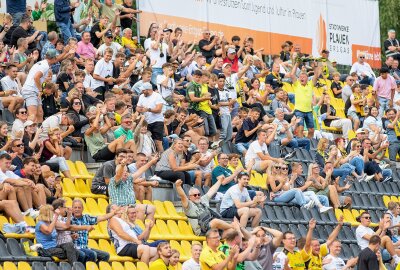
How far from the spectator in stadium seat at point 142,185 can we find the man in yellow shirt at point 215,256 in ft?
8.45

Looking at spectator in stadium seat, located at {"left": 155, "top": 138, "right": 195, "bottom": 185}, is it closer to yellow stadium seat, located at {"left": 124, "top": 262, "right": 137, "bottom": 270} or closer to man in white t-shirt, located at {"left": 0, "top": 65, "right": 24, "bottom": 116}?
man in white t-shirt, located at {"left": 0, "top": 65, "right": 24, "bottom": 116}

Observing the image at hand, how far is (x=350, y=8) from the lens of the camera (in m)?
34.2

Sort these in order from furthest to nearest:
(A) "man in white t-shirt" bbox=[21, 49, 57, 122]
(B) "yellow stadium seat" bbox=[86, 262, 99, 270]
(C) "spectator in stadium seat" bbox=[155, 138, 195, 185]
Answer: (C) "spectator in stadium seat" bbox=[155, 138, 195, 185]
(A) "man in white t-shirt" bbox=[21, 49, 57, 122]
(B) "yellow stadium seat" bbox=[86, 262, 99, 270]

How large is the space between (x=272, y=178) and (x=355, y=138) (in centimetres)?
448

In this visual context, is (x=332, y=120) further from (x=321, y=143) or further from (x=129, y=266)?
(x=129, y=266)

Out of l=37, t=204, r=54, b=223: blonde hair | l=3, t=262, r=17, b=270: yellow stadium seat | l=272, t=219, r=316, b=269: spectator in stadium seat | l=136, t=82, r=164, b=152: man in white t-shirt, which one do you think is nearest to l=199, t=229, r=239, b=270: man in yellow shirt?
l=37, t=204, r=54, b=223: blonde hair

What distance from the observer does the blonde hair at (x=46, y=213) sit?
16.4 meters

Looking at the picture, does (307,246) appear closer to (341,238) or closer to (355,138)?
(341,238)

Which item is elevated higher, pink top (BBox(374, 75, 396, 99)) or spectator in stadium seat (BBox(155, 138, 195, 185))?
pink top (BBox(374, 75, 396, 99))

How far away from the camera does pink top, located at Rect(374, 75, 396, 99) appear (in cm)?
2964

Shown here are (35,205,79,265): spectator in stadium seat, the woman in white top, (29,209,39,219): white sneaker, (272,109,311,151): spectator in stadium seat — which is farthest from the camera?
(272,109,311,151): spectator in stadium seat

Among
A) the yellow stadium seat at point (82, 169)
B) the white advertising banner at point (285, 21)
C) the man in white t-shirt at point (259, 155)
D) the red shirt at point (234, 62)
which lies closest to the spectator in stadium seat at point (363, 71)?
the white advertising banner at point (285, 21)

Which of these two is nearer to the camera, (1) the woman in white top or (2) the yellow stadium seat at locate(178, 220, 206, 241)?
(1) the woman in white top

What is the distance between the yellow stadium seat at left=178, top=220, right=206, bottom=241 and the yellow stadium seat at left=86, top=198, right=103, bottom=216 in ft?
5.08
